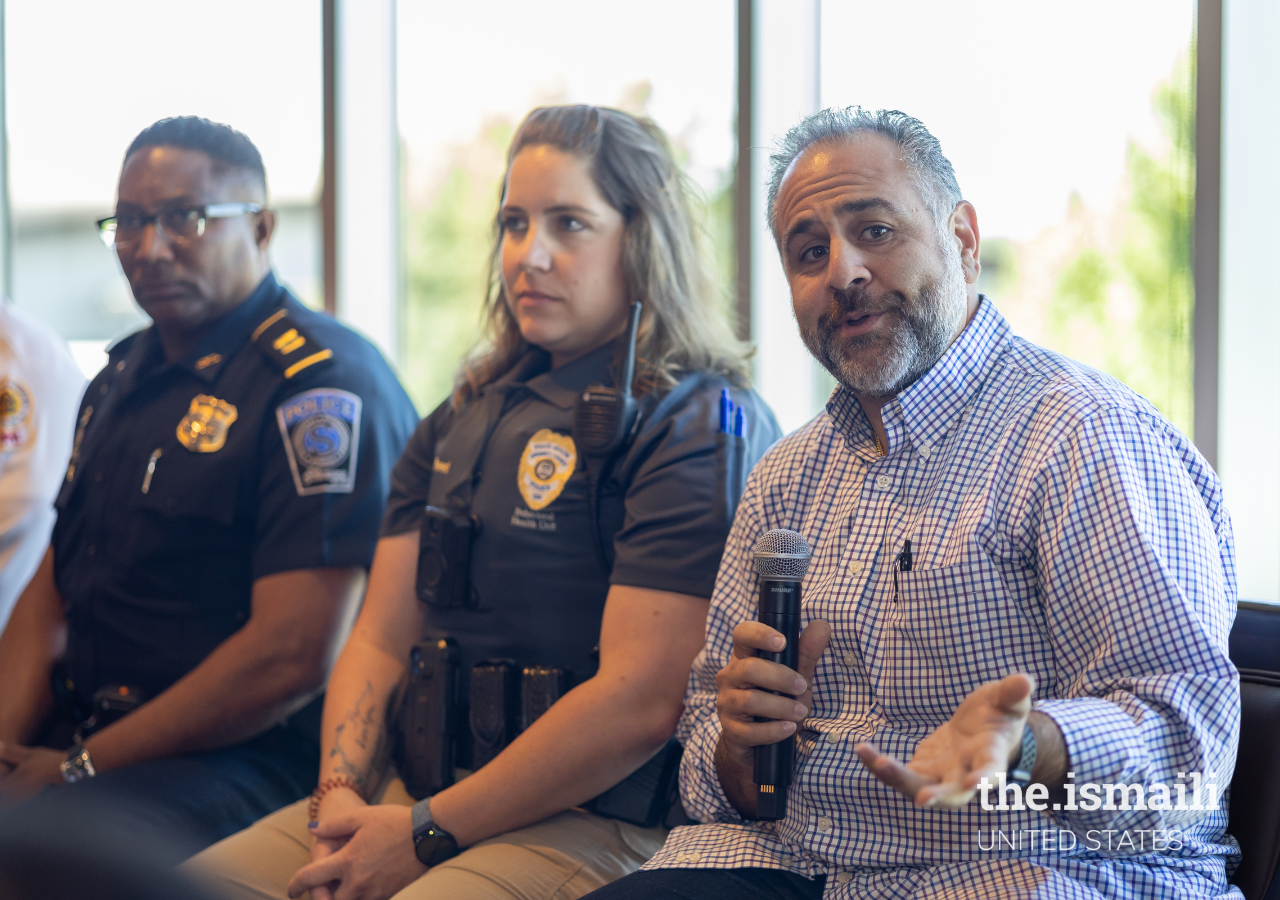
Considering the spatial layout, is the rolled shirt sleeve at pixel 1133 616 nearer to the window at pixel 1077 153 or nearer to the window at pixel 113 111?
the window at pixel 1077 153

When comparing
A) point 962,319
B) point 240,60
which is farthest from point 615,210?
point 240,60

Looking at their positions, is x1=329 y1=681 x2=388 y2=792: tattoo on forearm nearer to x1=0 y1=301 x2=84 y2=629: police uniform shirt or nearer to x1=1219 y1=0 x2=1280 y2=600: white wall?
x1=0 y1=301 x2=84 y2=629: police uniform shirt

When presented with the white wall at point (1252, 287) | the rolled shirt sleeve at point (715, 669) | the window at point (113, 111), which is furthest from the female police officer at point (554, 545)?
the window at point (113, 111)

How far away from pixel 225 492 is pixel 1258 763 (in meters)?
1.86

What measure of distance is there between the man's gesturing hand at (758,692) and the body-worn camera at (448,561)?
0.68m

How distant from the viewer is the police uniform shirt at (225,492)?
212cm

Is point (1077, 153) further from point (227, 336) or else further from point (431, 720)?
point (227, 336)

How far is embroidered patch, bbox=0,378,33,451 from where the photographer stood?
2678mm

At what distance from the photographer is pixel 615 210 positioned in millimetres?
1925

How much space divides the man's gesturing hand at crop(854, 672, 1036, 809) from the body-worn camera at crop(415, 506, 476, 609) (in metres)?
1.01

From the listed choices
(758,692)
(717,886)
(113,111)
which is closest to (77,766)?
(717,886)

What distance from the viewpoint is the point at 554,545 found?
5.88ft

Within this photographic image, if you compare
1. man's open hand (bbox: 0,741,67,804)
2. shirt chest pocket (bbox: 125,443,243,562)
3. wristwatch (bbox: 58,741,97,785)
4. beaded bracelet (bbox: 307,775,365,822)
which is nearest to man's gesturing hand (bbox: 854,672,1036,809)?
beaded bracelet (bbox: 307,775,365,822)

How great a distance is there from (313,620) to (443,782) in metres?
0.50
